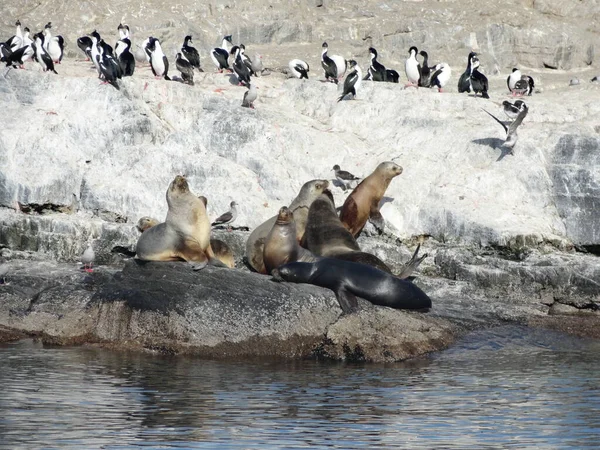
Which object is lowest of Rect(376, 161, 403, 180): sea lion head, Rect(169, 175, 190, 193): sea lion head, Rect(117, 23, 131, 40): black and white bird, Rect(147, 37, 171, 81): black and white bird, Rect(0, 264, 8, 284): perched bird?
Rect(0, 264, 8, 284): perched bird

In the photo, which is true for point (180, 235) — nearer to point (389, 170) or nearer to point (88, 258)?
point (88, 258)

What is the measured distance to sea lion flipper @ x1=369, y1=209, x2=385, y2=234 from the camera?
15.0 meters

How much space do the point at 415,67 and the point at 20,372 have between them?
41.6ft

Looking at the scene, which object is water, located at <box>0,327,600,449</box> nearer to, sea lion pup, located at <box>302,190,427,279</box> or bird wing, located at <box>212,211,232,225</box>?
sea lion pup, located at <box>302,190,427,279</box>

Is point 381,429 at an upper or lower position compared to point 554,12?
lower

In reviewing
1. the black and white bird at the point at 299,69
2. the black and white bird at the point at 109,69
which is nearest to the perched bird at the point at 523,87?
the black and white bird at the point at 299,69

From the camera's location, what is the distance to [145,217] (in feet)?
48.0

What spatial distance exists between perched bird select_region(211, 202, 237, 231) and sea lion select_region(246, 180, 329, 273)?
723mm

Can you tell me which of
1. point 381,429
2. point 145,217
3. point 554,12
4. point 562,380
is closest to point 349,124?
point 145,217

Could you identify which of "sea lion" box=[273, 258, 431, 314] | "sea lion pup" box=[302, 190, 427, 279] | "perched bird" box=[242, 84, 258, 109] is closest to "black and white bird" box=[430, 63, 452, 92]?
"perched bird" box=[242, 84, 258, 109]

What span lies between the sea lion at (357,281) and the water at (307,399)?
2.54 ft

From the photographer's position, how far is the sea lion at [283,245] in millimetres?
12875

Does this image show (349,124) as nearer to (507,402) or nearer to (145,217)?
(145,217)

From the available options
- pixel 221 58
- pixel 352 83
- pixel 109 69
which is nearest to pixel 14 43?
pixel 221 58
